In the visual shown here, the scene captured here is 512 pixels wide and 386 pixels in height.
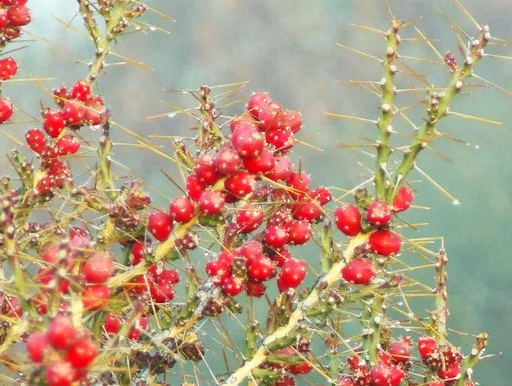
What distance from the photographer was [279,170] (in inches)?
109

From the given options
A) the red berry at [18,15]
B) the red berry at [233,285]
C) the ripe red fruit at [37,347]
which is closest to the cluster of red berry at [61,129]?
the red berry at [18,15]

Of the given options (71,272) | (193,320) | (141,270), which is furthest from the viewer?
(193,320)

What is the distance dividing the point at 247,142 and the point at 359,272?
67 centimetres

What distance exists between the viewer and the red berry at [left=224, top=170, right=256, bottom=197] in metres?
2.65


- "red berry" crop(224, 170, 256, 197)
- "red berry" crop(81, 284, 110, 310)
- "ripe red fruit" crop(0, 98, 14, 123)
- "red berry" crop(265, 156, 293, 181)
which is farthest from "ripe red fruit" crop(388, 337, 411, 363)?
"ripe red fruit" crop(0, 98, 14, 123)

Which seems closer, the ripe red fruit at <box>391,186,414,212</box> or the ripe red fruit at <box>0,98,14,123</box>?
the ripe red fruit at <box>391,186,414,212</box>

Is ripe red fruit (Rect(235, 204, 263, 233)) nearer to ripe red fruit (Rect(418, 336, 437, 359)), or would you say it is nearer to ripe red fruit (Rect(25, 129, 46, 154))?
ripe red fruit (Rect(418, 336, 437, 359))

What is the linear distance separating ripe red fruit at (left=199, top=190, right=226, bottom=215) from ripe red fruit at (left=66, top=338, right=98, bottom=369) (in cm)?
86

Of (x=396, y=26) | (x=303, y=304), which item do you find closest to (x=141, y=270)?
(x=303, y=304)

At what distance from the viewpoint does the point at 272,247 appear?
3027 mm

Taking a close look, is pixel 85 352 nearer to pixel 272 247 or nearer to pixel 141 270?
pixel 141 270

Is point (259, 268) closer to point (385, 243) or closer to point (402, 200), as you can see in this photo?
point (385, 243)

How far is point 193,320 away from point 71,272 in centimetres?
108

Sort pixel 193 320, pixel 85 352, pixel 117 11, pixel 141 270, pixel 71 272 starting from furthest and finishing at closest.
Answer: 1. pixel 117 11
2. pixel 193 320
3. pixel 141 270
4. pixel 71 272
5. pixel 85 352
